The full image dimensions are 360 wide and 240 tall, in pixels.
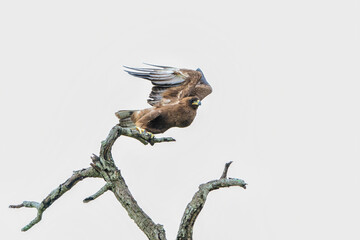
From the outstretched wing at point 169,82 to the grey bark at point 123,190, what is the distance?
101 centimetres

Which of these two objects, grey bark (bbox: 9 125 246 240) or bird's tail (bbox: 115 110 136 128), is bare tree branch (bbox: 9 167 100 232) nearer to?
grey bark (bbox: 9 125 246 240)

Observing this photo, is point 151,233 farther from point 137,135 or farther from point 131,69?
point 131,69

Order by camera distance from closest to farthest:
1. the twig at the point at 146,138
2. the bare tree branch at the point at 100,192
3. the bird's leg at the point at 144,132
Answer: the bare tree branch at the point at 100,192 < the twig at the point at 146,138 < the bird's leg at the point at 144,132

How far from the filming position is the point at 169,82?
8.07m

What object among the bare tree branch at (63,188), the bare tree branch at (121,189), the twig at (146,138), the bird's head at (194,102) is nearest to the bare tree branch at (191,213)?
the bare tree branch at (121,189)

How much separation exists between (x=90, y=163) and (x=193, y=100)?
70.4 inches

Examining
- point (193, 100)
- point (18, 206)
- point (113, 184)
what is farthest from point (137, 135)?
point (18, 206)

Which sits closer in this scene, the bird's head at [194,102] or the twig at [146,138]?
the twig at [146,138]

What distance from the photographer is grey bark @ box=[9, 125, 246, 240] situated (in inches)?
261

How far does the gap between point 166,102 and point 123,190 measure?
163 cm

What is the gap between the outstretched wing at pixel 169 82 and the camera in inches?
316

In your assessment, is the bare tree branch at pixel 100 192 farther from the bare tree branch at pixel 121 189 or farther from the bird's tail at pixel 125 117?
the bird's tail at pixel 125 117

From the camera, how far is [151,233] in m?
6.73

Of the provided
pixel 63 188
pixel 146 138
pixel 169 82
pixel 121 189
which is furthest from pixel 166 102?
pixel 63 188
